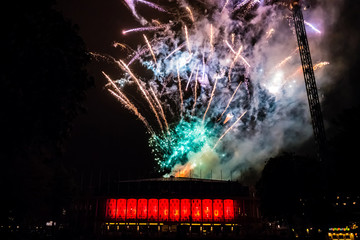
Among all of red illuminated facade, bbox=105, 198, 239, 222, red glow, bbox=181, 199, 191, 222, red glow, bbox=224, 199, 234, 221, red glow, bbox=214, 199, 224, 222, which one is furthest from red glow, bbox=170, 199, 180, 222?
Result: red glow, bbox=224, 199, 234, 221

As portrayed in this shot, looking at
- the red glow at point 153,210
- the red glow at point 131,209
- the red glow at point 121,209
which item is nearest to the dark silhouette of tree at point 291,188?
the red glow at point 153,210

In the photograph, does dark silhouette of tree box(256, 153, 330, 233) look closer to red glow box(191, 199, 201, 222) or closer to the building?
the building

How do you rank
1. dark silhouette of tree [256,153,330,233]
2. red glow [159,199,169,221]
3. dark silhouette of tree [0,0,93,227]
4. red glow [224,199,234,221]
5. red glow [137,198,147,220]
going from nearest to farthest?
dark silhouette of tree [0,0,93,227] → dark silhouette of tree [256,153,330,233] → red glow [224,199,234,221] → red glow [159,199,169,221] → red glow [137,198,147,220]

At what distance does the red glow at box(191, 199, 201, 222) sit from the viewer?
5376 cm

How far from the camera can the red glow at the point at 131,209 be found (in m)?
54.5

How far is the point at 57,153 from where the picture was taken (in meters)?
15.6

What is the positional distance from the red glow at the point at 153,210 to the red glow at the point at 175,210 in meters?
2.69

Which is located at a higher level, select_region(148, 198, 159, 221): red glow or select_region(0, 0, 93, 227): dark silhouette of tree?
select_region(0, 0, 93, 227): dark silhouette of tree

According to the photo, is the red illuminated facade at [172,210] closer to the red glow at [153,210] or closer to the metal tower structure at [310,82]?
the red glow at [153,210]

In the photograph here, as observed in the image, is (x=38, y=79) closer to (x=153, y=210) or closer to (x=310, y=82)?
(x=310, y=82)

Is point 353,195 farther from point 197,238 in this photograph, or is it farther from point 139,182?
point 139,182

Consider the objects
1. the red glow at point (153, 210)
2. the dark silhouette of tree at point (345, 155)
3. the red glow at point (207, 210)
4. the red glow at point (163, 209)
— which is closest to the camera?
the dark silhouette of tree at point (345, 155)

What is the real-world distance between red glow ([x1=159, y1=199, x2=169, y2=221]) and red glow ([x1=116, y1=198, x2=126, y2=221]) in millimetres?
6685

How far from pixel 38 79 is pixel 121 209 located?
4570cm
